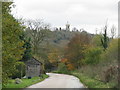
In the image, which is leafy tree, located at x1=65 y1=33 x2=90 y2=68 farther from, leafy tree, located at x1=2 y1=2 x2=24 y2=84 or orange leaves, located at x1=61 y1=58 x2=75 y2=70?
leafy tree, located at x1=2 y1=2 x2=24 y2=84

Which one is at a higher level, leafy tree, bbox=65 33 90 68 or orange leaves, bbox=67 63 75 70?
leafy tree, bbox=65 33 90 68

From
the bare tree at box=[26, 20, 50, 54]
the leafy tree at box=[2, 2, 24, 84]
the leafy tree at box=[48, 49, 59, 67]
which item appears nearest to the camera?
the leafy tree at box=[2, 2, 24, 84]

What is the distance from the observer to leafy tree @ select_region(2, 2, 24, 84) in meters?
17.3

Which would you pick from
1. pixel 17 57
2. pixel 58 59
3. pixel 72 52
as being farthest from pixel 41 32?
pixel 17 57

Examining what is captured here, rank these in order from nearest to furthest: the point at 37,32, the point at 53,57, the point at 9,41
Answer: the point at 9,41
the point at 37,32
the point at 53,57

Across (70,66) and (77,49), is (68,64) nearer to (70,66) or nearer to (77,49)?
(70,66)

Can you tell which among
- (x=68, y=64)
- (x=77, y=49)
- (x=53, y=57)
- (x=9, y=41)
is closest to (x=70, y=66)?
(x=68, y=64)

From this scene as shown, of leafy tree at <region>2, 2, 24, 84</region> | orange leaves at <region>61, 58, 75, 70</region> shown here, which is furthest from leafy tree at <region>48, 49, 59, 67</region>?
leafy tree at <region>2, 2, 24, 84</region>

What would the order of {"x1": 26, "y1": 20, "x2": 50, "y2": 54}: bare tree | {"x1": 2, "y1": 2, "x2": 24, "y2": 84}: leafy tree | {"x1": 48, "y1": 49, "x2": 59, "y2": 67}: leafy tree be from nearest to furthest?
{"x1": 2, "y1": 2, "x2": 24, "y2": 84}: leafy tree, {"x1": 26, "y1": 20, "x2": 50, "y2": 54}: bare tree, {"x1": 48, "y1": 49, "x2": 59, "y2": 67}: leafy tree

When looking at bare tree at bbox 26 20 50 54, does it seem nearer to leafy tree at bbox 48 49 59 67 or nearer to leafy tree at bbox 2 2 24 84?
leafy tree at bbox 48 49 59 67

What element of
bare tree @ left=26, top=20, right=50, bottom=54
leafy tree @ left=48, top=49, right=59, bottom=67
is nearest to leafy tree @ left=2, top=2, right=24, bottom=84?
bare tree @ left=26, top=20, right=50, bottom=54

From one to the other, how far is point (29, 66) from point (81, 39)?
22758 mm

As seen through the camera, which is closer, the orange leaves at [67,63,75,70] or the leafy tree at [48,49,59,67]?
the orange leaves at [67,63,75,70]

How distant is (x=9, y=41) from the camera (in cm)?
1839
